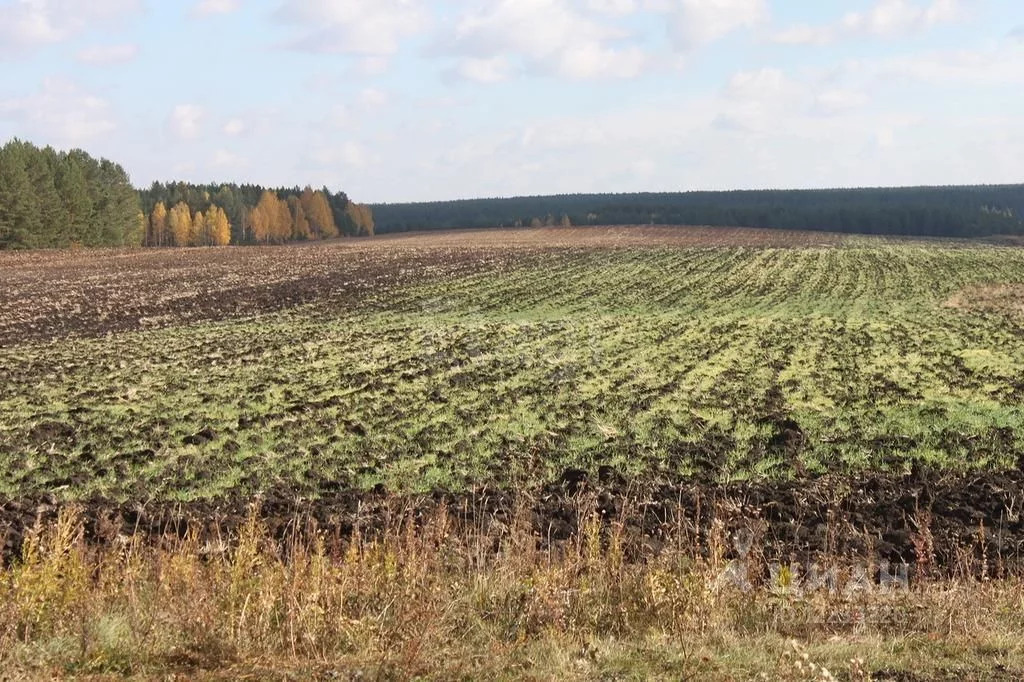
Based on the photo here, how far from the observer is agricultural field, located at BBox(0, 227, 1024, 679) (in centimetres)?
1144

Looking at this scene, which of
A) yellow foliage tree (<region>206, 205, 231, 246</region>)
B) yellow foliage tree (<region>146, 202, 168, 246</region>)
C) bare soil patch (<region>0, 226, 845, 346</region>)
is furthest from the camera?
yellow foliage tree (<region>206, 205, 231, 246</region>)

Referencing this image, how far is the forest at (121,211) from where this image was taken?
75.9 m

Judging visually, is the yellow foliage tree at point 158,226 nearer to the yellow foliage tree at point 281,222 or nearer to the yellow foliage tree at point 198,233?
the yellow foliage tree at point 198,233

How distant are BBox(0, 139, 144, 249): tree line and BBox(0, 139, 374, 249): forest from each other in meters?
0.08

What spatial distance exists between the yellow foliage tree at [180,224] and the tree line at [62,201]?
14002 mm

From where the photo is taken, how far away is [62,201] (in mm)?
83312

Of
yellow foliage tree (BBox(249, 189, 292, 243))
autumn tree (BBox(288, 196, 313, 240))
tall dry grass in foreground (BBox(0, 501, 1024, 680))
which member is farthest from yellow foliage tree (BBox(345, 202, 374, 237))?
tall dry grass in foreground (BBox(0, 501, 1024, 680))

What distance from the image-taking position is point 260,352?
2352cm

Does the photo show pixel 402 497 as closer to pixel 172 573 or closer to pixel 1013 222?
pixel 172 573

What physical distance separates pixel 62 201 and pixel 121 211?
10.1m

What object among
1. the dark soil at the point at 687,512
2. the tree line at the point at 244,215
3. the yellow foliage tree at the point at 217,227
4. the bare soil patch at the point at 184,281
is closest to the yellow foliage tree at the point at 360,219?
the tree line at the point at 244,215

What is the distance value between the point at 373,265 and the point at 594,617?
4989 cm

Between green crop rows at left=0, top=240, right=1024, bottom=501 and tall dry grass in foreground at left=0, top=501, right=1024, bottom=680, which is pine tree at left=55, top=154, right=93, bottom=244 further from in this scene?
tall dry grass in foreground at left=0, top=501, right=1024, bottom=680

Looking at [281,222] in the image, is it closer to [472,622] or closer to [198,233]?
[198,233]
